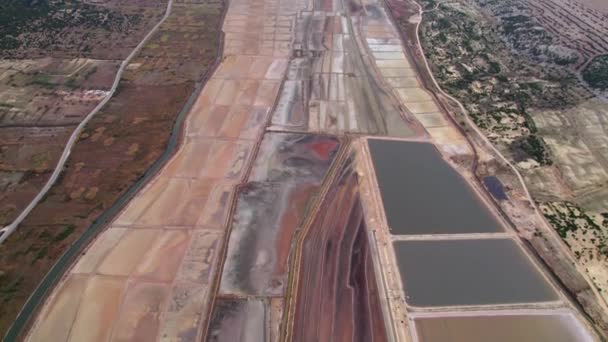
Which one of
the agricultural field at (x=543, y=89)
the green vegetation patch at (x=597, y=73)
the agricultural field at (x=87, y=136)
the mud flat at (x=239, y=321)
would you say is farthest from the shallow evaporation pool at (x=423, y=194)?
the green vegetation patch at (x=597, y=73)

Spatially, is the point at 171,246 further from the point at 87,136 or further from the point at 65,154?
the point at 87,136

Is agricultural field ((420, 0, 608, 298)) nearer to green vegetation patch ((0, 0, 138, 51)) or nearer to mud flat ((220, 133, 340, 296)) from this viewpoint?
mud flat ((220, 133, 340, 296))

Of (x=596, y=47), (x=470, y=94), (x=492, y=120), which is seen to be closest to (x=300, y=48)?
(x=470, y=94)

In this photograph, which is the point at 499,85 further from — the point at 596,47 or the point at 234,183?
the point at 234,183

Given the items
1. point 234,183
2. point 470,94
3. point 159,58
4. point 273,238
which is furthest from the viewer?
point 159,58

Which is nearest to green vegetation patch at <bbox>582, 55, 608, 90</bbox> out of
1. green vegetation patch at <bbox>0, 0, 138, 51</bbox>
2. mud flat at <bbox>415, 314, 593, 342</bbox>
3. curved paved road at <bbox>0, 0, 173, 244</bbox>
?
mud flat at <bbox>415, 314, 593, 342</bbox>

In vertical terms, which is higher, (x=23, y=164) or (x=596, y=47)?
(x=596, y=47)
